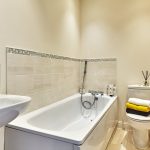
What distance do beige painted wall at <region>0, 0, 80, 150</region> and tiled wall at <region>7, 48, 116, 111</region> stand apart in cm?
Result: 10

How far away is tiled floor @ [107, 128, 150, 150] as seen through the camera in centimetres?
242

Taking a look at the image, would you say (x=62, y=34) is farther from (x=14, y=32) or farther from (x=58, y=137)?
(x=58, y=137)

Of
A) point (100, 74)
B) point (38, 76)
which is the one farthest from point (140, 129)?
point (38, 76)

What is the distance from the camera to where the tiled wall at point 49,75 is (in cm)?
177

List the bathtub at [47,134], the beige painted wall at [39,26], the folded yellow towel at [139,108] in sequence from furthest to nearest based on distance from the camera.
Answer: the folded yellow towel at [139,108] → the beige painted wall at [39,26] → the bathtub at [47,134]

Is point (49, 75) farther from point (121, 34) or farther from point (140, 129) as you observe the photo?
point (121, 34)

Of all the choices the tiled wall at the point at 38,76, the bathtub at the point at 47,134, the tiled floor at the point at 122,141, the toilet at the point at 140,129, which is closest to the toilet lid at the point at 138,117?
the toilet at the point at 140,129

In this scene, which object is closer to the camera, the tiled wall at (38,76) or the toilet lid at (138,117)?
the tiled wall at (38,76)

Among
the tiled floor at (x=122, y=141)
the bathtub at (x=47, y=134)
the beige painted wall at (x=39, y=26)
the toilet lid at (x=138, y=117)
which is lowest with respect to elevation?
the tiled floor at (x=122, y=141)

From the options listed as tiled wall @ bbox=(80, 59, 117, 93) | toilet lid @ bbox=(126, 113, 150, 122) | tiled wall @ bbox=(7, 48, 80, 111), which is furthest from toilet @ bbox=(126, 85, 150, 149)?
tiled wall @ bbox=(7, 48, 80, 111)

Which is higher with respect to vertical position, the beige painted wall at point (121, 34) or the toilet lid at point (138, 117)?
the beige painted wall at point (121, 34)

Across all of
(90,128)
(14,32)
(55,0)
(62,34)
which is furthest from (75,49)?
(90,128)

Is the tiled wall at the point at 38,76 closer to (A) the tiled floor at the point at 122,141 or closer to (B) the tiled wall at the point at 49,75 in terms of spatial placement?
(B) the tiled wall at the point at 49,75

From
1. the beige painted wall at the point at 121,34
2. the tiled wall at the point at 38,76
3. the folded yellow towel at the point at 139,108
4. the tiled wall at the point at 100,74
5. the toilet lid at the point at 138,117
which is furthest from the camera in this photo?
the tiled wall at the point at 100,74
